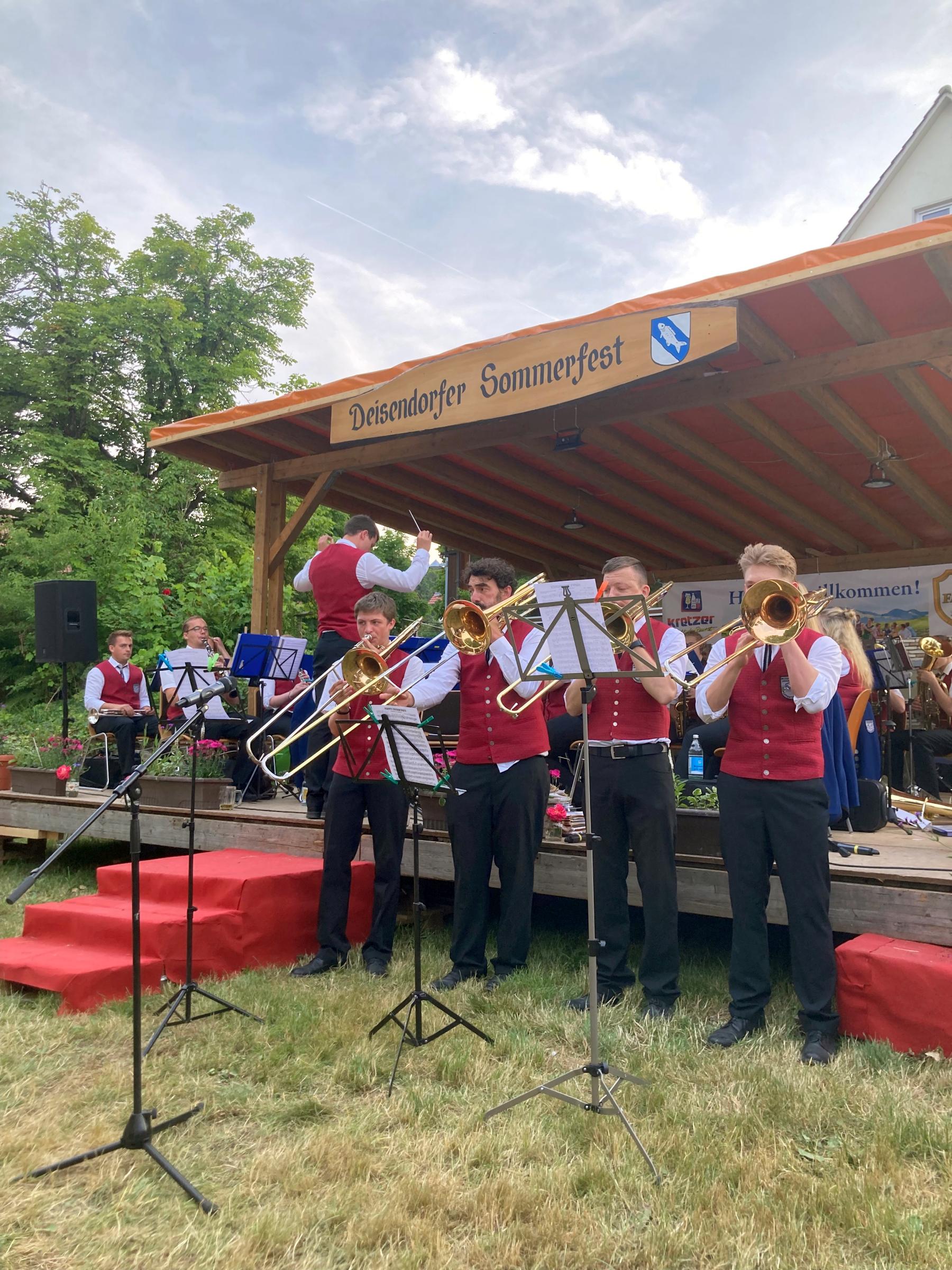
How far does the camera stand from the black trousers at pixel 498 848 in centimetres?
437

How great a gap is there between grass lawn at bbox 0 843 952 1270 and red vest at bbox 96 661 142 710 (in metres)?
4.47

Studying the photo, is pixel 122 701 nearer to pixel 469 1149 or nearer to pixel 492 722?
pixel 492 722

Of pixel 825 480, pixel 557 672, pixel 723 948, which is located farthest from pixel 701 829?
pixel 825 480

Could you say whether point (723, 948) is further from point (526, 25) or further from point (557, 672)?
point (526, 25)

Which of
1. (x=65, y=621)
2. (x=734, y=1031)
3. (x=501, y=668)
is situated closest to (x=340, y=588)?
(x=501, y=668)

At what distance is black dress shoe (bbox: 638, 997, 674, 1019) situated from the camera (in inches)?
151

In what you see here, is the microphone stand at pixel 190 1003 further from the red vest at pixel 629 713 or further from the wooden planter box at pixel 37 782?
the wooden planter box at pixel 37 782

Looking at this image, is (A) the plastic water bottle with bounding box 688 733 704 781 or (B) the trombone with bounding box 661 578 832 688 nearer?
(B) the trombone with bounding box 661 578 832 688

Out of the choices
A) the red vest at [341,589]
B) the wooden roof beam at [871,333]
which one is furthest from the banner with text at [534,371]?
the red vest at [341,589]

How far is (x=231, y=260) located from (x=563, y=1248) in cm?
2431

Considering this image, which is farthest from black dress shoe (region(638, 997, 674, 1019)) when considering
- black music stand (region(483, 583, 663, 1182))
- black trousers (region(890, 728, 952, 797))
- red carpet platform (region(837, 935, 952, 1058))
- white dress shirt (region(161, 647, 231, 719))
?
black trousers (region(890, 728, 952, 797))

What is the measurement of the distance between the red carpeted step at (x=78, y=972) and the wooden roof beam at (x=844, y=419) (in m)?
4.93

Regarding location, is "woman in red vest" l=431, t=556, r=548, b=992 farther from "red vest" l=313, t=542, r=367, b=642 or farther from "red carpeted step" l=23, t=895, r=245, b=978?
"red vest" l=313, t=542, r=367, b=642

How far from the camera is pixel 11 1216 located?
2.47 meters
